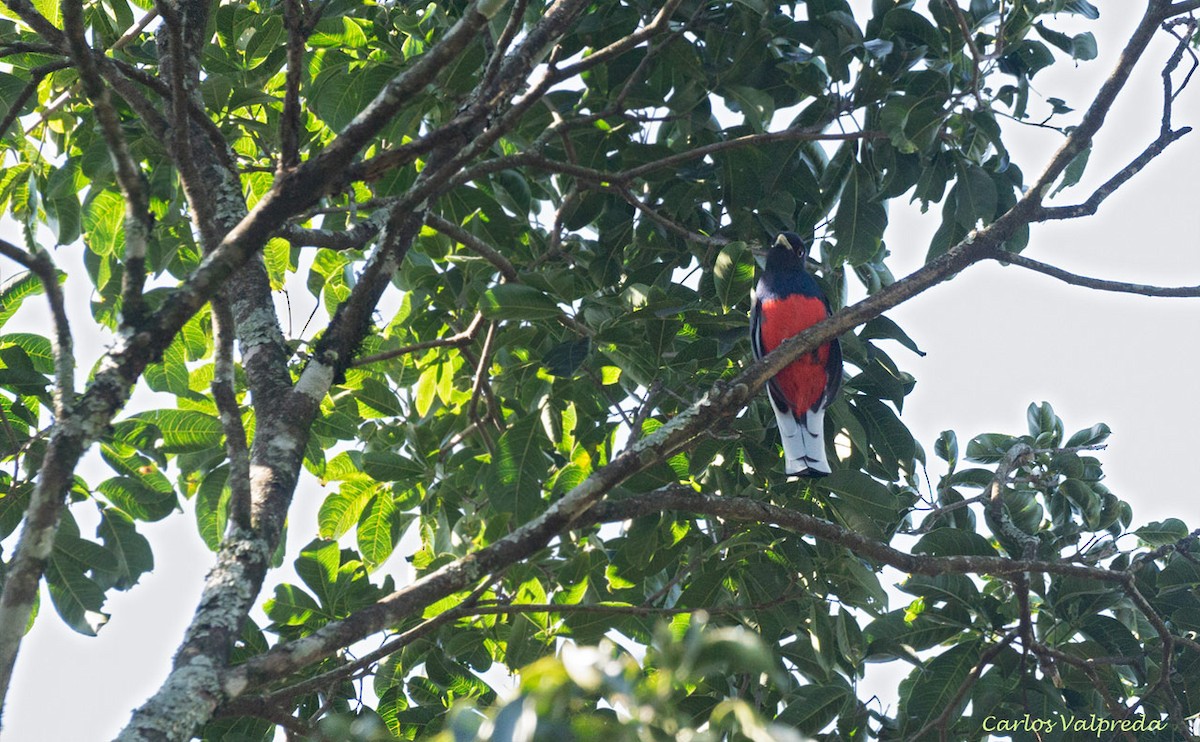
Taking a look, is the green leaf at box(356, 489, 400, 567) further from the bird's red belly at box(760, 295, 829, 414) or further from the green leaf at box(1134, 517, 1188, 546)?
the green leaf at box(1134, 517, 1188, 546)

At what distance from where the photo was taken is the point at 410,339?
428cm

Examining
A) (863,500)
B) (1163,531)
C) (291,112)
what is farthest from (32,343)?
(1163,531)

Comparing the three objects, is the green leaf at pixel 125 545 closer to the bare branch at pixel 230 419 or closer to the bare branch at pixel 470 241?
the bare branch at pixel 230 419

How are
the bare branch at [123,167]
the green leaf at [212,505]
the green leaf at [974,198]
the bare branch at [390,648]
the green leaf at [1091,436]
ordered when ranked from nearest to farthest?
the bare branch at [123,167] → the bare branch at [390,648] → the green leaf at [212,505] → the green leaf at [974,198] → the green leaf at [1091,436]

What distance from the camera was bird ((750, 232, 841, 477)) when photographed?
11.1 ft

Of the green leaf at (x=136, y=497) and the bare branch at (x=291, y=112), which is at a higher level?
the bare branch at (x=291, y=112)

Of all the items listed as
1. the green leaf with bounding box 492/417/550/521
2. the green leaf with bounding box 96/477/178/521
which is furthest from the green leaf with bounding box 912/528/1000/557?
the green leaf with bounding box 96/477/178/521

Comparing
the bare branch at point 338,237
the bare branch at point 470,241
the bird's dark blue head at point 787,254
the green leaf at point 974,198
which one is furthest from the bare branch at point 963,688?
the bare branch at point 338,237

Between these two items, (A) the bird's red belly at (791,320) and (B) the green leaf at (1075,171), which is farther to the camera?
(A) the bird's red belly at (791,320)

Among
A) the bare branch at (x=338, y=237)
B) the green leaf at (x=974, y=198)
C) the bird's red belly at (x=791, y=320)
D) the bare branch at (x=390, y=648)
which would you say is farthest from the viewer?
the bird's red belly at (x=791, y=320)

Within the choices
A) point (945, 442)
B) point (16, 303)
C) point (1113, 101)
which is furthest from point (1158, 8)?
point (16, 303)

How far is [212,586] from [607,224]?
2.29 meters

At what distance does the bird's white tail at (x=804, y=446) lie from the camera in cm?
335

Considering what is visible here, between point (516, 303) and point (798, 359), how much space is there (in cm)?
88
